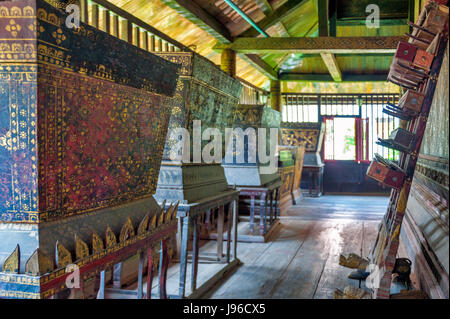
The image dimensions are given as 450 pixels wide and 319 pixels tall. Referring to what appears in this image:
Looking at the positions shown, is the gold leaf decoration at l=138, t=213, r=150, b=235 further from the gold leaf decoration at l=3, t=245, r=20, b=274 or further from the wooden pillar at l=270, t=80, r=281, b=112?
the wooden pillar at l=270, t=80, r=281, b=112

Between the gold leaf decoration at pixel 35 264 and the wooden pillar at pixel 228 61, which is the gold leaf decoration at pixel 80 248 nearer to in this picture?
the gold leaf decoration at pixel 35 264

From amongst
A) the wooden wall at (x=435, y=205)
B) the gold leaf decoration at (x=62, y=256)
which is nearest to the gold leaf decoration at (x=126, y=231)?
the gold leaf decoration at (x=62, y=256)

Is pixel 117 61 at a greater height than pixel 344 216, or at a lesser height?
greater

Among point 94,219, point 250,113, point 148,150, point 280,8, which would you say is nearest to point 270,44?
point 280,8

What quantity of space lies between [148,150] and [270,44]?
619 cm

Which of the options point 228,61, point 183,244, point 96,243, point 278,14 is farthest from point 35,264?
point 278,14

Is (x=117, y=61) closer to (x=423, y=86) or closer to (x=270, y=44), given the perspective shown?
(x=423, y=86)

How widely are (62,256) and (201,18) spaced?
559cm

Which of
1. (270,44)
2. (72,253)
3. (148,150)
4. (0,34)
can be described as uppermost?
(270,44)

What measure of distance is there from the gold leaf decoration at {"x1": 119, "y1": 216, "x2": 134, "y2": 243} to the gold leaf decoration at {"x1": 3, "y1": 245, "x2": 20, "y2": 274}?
54 cm

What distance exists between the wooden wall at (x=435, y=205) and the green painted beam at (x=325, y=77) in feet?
31.2

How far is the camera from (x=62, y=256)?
1.59 meters

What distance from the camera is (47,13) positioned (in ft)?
4.89

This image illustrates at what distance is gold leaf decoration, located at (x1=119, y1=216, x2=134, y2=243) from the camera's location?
2.03 metres
